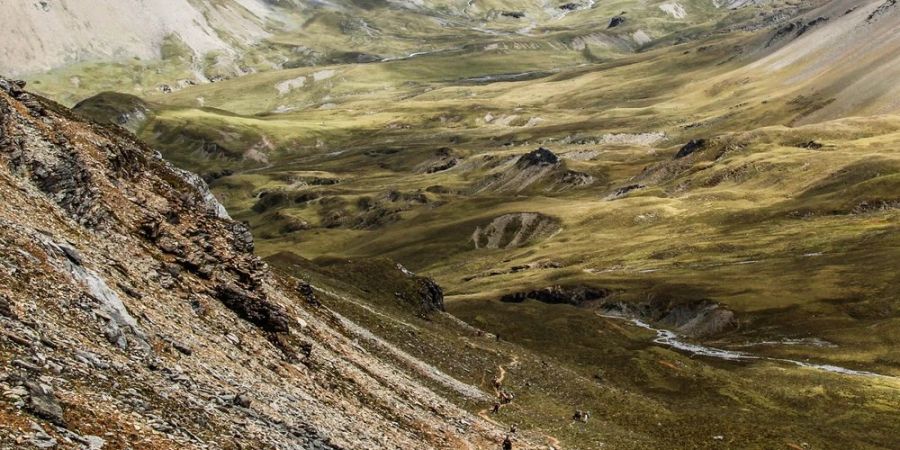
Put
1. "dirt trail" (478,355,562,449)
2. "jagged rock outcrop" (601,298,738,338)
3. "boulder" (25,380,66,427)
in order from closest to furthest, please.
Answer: "boulder" (25,380,66,427)
"dirt trail" (478,355,562,449)
"jagged rock outcrop" (601,298,738,338)

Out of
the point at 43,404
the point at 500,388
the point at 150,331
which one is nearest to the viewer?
the point at 43,404

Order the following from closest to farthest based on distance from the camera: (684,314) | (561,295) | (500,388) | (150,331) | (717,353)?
1. (150,331)
2. (500,388)
3. (717,353)
4. (684,314)
5. (561,295)

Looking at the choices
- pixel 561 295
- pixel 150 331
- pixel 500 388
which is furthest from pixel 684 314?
pixel 150 331

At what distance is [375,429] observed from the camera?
121 feet

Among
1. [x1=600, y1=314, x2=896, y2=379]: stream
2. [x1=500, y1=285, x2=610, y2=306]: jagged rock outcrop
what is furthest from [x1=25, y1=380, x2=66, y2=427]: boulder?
[x1=500, y1=285, x2=610, y2=306]: jagged rock outcrop

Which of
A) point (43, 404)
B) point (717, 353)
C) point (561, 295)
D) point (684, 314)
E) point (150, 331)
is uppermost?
point (43, 404)

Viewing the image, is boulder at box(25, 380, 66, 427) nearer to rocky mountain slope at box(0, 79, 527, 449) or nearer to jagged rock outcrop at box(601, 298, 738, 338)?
rocky mountain slope at box(0, 79, 527, 449)

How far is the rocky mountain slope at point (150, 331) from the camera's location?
2298 centimetres

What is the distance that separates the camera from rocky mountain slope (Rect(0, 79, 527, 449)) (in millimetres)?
22984

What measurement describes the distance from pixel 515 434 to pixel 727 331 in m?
84.3

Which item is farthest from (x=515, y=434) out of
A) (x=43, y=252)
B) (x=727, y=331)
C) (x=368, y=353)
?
(x=727, y=331)

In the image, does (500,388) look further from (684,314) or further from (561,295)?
(561,295)

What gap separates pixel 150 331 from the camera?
30844 mm

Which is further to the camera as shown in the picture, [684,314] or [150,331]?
[684,314]
